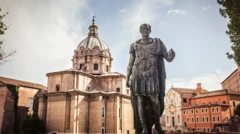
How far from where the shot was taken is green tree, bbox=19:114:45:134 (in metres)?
34.0

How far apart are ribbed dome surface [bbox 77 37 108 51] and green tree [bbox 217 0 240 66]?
3233 centimetres

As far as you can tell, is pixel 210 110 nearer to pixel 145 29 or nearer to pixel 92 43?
pixel 92 43

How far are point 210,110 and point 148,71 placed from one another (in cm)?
4469

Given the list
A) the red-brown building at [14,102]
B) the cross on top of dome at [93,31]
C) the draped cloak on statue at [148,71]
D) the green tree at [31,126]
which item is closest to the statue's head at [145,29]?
the draped cloak on statue at [148,71]

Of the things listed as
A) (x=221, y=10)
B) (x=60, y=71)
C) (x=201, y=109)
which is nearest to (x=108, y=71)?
(x=60, y=71)

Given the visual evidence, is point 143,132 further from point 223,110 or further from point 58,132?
point 223,110

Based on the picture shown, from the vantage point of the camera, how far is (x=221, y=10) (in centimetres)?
1412

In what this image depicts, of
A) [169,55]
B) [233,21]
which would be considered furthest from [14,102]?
[169,55]

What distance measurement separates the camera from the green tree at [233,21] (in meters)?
13.1

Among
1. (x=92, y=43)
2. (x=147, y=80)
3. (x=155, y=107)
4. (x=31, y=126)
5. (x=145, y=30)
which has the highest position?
(x=92, y=43)

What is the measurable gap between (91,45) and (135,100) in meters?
39.0

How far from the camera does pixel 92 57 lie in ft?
142

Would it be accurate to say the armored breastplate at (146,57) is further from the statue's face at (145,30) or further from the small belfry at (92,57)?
the small belfry at (92,57)

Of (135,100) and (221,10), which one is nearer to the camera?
(135,100)
